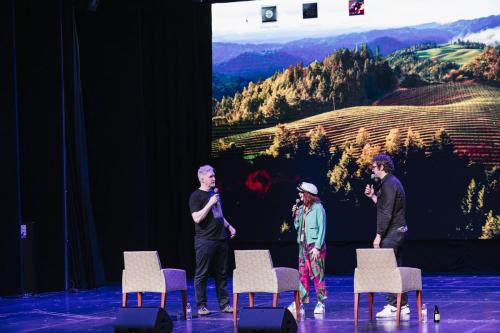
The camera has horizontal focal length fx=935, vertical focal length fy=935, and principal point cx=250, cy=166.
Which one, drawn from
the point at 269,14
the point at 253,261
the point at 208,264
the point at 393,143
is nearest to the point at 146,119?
the point at 269,14

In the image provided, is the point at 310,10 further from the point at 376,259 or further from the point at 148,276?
the point at 376,259

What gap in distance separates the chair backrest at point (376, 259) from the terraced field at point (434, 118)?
5.73m

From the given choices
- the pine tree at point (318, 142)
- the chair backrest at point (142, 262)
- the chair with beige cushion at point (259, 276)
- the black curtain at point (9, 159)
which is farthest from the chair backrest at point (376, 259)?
the pine tree at point (318, 142)

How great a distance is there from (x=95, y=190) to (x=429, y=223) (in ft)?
16.7

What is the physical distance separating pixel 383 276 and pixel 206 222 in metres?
1.91

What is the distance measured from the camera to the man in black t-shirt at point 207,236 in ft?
29.8

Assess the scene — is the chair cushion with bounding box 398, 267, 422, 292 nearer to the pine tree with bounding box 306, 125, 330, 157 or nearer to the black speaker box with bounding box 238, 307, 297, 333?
the black speaker box with bounding box 238, 307, 297, 333

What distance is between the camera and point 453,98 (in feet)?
45.1

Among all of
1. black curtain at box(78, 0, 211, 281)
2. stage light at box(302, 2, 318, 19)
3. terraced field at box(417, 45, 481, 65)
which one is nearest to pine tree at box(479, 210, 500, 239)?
terraced field at box(417, 45, 481, 65)

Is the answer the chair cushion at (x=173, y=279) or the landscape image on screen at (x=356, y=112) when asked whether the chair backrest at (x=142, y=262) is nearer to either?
the chair cushion at (x=173, y=279)

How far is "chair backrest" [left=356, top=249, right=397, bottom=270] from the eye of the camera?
8078mm

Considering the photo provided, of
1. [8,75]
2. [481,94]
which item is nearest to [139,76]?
[8,75]

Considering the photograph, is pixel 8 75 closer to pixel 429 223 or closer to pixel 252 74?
pixel 252 74

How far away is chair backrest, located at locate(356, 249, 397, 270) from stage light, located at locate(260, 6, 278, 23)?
7.13 m
